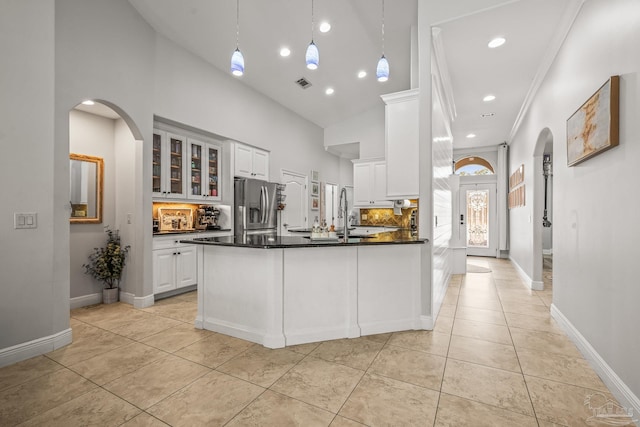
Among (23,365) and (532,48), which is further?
(532,48)

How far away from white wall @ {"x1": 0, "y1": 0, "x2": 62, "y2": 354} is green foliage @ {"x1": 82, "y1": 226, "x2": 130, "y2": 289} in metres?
1.36

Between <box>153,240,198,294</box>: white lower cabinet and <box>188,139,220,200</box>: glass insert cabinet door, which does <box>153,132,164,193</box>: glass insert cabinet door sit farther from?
<box>153,240,198,294</box>: white lower cabinet

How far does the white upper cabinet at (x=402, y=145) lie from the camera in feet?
10.9

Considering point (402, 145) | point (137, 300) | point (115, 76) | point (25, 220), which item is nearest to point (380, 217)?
point (402, 145)

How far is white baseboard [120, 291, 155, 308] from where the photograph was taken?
3881 millimetres

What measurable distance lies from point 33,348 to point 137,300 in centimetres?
139

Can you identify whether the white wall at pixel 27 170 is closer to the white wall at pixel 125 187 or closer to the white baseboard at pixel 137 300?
the white baseboard at pixel 137 300

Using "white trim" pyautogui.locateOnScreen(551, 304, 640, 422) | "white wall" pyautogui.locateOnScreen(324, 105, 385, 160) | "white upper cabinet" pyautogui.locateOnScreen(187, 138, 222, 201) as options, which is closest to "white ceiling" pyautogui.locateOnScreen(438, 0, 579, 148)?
"white wall" pyautogui.locateOnScreen(324, 105, 385, 160)

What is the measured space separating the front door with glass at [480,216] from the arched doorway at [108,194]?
25.3ft

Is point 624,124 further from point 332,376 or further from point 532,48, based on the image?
point 332,376

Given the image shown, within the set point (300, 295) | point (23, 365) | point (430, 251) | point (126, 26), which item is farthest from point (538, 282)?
point (126, 26)

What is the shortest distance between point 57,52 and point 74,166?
1562 mm

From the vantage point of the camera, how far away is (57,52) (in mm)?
2959

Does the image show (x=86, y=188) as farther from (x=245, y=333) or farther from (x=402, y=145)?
(x=402, y=145)
